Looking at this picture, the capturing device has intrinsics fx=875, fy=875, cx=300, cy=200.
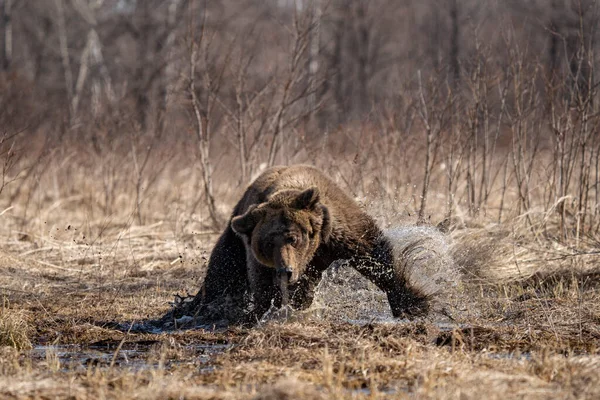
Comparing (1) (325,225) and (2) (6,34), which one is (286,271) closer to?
(1) (325,225)

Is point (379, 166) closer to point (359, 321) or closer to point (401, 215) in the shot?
point (401, 215)

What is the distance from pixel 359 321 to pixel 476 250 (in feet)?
7.78

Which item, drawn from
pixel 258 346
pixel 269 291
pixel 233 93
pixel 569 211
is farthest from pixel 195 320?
pixel 233 93

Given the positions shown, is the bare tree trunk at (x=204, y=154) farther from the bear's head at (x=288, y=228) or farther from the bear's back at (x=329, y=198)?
the bear's head at (x=288, y=228)

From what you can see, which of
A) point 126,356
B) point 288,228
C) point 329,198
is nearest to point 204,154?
point 329,198

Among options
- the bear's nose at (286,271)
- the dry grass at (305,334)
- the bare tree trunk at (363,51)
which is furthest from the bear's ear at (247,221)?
the bare tree trunk at (363,51)

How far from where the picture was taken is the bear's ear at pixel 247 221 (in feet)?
23.2

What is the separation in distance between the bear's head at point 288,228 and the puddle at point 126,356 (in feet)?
2.95

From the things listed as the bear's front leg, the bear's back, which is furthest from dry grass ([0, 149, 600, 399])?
the bear's back

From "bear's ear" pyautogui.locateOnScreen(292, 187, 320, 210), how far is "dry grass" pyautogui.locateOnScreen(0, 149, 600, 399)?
935mm

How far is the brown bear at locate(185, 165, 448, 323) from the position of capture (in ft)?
22.8

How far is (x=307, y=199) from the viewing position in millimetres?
6992

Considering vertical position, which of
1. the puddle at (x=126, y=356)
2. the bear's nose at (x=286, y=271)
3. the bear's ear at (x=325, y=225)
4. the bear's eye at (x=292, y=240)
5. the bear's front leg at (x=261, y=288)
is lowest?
the puddle at (x=126, y=356)

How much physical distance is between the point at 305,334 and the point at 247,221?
120 cm
